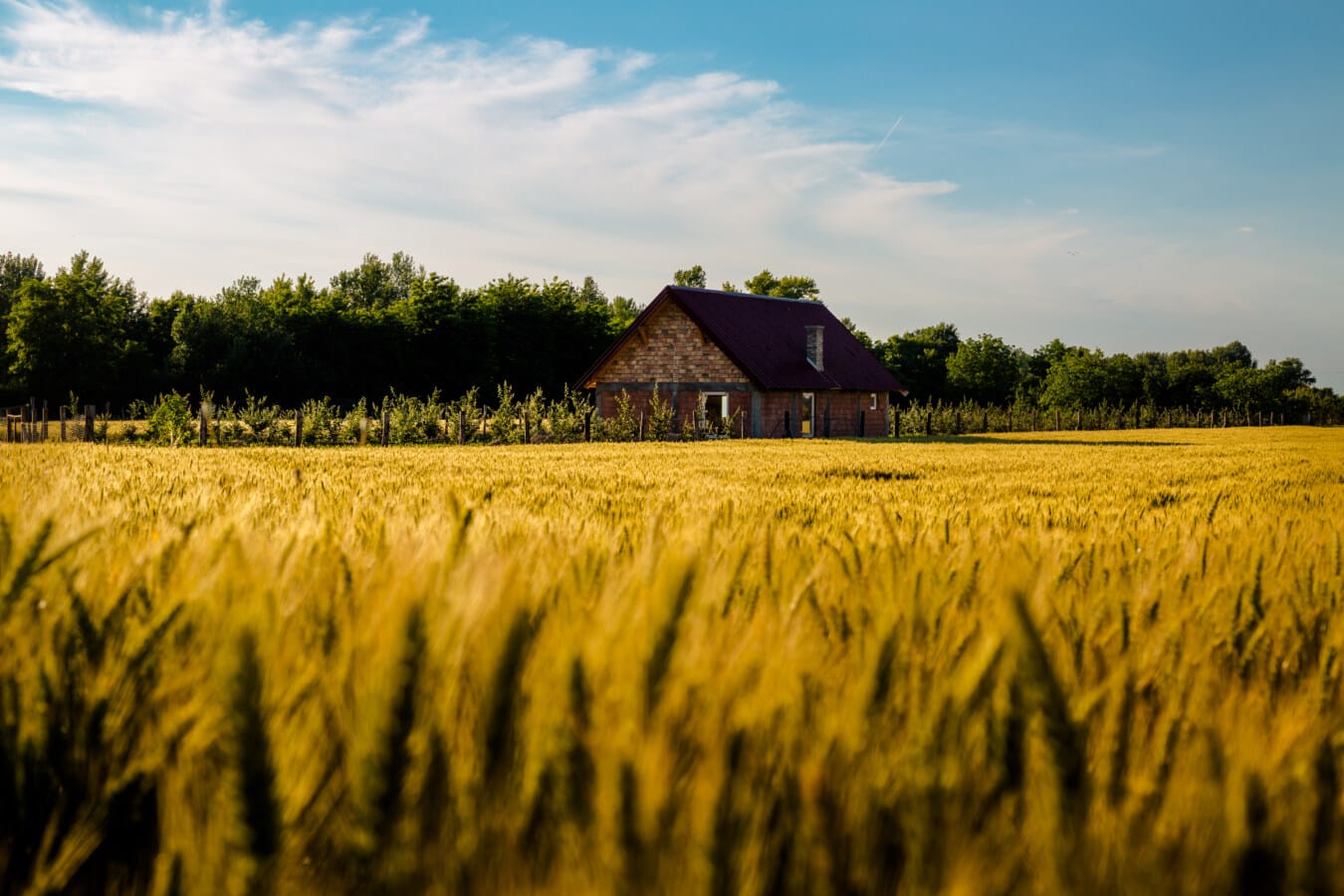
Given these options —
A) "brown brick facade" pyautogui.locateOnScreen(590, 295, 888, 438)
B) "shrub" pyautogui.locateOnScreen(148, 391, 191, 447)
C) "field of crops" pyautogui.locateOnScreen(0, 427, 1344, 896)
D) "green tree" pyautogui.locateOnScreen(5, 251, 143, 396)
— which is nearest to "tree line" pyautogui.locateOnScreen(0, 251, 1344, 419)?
"green tree" pyautogui.locateOnScreen(5, 251, 143, 396)

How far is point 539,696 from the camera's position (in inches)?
30.0

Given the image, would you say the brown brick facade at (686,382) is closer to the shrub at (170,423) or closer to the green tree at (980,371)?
the shrub at (170,423)

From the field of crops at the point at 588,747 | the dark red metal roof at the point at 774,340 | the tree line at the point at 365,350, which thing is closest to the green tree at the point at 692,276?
the tree line at the point at 365,350

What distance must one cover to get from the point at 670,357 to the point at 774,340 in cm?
515

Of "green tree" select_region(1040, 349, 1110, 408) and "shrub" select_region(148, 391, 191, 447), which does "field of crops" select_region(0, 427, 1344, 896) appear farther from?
"green tree" select_region(1040, 349, 1110, 408)

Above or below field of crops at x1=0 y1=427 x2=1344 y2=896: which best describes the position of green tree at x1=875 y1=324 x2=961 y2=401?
above

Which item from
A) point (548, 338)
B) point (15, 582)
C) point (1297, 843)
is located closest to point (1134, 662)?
point (1297, 843)

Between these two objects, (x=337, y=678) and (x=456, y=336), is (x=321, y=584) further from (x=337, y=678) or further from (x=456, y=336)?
(x=456, y=336)

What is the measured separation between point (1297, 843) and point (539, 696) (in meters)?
0.56

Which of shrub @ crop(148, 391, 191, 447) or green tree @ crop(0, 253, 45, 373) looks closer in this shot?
shrub @ crop(148, 391, 191, 447)

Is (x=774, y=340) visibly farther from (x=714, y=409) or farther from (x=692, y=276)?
(x=692, y=276)

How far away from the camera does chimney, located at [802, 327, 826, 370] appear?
38875mm

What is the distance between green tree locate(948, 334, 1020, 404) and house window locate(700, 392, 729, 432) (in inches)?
1448

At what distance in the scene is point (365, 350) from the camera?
57938mm
